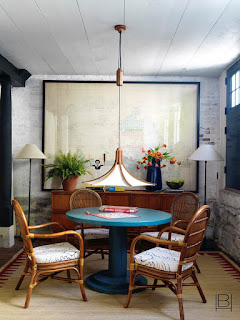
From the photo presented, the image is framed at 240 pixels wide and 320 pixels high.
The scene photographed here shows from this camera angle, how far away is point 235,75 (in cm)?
508

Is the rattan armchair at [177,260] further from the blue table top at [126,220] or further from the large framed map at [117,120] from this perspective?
the large framed map at [117,120]

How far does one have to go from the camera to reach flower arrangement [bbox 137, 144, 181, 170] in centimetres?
553

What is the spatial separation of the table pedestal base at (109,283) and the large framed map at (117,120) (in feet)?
7.59

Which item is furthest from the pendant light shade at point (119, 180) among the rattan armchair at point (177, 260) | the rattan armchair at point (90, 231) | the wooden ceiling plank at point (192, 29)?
the wooden ceiling plank at point (192, 29)

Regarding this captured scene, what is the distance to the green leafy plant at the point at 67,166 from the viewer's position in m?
5.56

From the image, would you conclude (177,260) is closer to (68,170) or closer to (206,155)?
(206,155)

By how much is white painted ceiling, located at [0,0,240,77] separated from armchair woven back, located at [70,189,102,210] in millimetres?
1877

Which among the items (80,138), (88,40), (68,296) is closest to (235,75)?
(88,40)

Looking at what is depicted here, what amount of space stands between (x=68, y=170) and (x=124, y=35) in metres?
2.36

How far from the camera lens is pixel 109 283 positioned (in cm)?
363

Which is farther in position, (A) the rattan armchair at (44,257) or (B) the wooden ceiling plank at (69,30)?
(B) the wooden ceiling plank at (69,30)

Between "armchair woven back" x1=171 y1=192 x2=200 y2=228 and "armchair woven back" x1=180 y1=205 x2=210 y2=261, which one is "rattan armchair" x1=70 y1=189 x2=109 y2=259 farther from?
"armchair woven back" x1=180 y1=205 x2=210 y2=261

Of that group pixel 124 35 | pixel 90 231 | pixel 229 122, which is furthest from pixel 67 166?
pixel 229 122

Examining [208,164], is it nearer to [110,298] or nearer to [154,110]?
[154,110]
